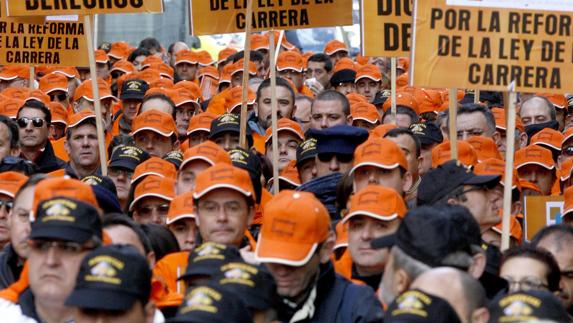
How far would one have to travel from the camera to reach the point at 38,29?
47.6ft

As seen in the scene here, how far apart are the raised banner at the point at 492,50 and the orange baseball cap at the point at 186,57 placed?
11201 mm

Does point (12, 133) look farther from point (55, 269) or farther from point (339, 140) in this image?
point (55, 269)

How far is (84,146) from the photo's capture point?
13812 mm

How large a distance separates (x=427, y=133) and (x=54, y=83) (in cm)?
615

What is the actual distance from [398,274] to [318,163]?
4.44 meters

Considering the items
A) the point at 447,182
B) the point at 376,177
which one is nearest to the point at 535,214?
the point at 376,177

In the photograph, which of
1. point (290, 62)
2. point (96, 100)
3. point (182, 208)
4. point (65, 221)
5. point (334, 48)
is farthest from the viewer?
point (334, 48)

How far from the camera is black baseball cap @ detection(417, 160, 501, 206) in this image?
376 inches

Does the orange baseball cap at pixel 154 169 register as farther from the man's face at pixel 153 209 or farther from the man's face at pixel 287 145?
the man's face at pixel 287 145

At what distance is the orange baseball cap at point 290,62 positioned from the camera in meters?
18.6

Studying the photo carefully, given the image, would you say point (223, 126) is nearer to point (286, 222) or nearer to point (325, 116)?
point (325, 116)

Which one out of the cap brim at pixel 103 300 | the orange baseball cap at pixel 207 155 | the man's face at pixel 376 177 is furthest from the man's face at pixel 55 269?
the orange baseball cap at pixel 207 155

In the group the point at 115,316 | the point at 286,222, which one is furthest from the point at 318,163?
the point at 115,316

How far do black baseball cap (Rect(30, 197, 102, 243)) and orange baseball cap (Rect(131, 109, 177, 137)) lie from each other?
6.92m
